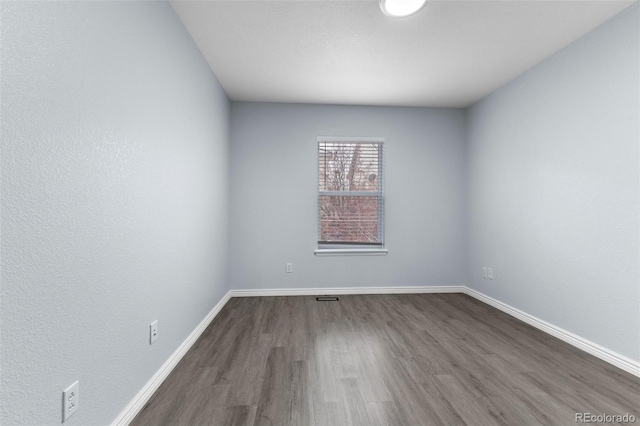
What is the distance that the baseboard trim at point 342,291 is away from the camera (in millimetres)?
4004

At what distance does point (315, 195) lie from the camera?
13.4 feet

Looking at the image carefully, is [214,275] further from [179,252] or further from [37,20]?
[37,20]

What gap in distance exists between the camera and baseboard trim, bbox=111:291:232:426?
1.53 metres

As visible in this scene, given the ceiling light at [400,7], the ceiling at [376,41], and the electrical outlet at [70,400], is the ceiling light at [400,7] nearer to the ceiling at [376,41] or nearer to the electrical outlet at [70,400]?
the ceiling at [376,41]

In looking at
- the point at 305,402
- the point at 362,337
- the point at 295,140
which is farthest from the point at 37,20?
the point at 295,140

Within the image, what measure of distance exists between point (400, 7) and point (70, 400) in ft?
9.22

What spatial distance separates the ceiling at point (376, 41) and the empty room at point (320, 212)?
0.02 meters

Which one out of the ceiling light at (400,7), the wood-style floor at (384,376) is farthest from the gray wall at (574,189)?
the ceiling light at (400,7)

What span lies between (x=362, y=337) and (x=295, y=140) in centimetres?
263

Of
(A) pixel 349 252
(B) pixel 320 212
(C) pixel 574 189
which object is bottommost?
(A) pixel 349 252

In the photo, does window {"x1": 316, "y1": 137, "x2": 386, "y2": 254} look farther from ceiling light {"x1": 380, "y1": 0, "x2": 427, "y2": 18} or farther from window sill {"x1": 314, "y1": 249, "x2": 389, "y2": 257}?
ceiling light {"x1": 380, "y1": 0, "x2": 427, "y2": 18}

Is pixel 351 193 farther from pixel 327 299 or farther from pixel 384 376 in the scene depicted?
pixel 384 376

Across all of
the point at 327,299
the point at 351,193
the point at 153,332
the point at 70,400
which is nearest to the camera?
the point at 70,400

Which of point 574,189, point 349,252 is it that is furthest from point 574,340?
point 349,252
